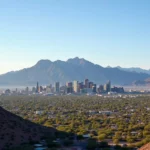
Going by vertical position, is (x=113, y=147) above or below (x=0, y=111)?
below

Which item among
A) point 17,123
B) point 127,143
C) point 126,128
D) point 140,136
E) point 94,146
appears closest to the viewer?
point 94,146

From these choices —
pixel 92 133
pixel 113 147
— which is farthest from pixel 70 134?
pixel 113 147

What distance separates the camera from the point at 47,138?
51156 millimetres

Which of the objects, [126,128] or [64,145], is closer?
[64,145]

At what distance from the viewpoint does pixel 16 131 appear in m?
52.2

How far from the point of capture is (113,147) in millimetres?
44688

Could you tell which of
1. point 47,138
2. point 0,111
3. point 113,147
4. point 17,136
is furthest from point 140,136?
point 0,111

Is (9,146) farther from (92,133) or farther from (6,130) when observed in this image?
(92,133)

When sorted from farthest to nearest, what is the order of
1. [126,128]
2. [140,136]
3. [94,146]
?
[126,128] < [140,136] < [94,146]

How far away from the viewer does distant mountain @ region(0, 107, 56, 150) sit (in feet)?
157

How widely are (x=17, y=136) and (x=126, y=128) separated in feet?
63.6

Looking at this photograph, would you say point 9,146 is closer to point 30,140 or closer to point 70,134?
point 30,140

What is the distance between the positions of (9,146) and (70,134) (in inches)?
438

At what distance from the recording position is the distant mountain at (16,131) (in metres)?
47.9
